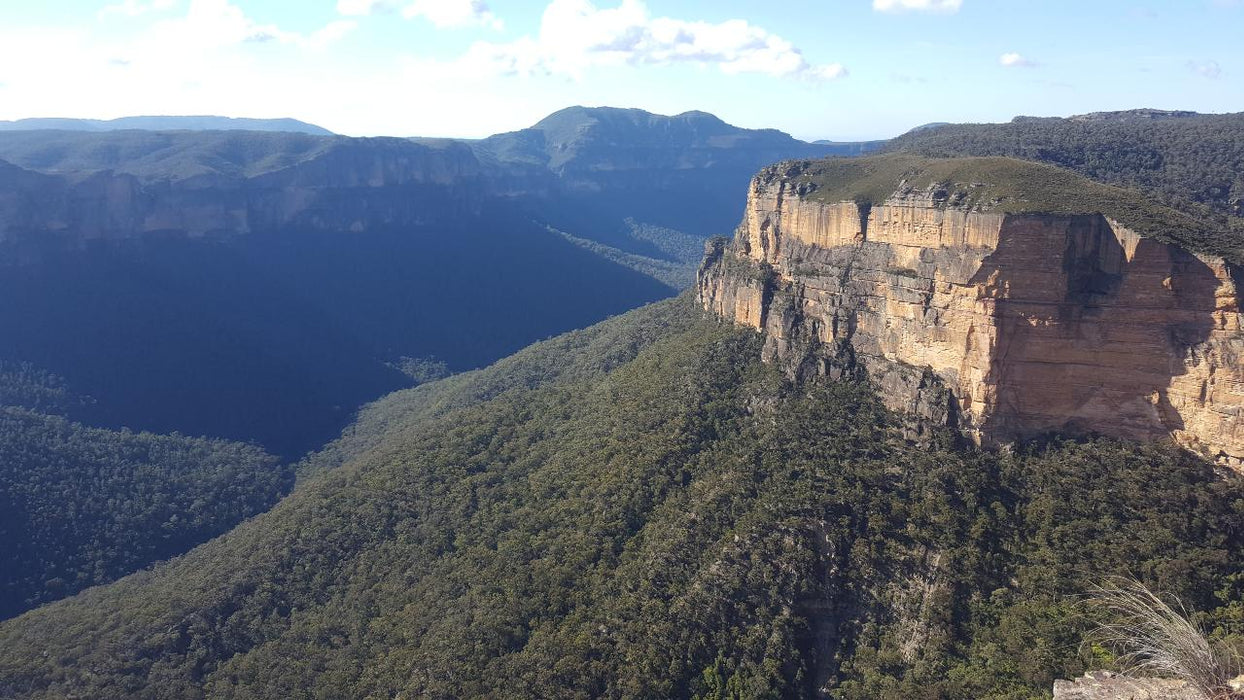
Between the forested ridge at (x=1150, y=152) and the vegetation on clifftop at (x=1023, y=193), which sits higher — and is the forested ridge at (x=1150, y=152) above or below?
above

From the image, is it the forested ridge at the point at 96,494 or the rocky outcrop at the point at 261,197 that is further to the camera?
the rocky outcrop at the point at 261,197

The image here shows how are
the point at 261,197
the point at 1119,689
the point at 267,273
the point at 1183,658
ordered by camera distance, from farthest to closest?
1. the point at 261,197
2. the point at 267,273
3. the point at 1119,689
4. the point at 1183,658

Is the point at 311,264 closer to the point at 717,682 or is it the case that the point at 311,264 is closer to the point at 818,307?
the point at 818,307

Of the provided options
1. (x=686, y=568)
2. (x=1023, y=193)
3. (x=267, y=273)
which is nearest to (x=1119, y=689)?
(x=686, y=568)

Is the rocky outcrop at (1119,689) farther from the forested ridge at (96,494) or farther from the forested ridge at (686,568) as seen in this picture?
the forested ridge at (96,494)

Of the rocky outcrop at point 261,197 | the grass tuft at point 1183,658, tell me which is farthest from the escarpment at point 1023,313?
the rocky outcrop at point 261,197

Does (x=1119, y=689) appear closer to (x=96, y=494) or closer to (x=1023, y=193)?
(x=1023, y=193)
